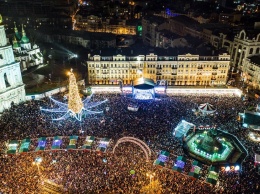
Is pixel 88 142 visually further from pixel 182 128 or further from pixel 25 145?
pixel 182 128

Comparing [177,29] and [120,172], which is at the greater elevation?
[177,29]

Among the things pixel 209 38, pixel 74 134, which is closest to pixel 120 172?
pixel 74 134

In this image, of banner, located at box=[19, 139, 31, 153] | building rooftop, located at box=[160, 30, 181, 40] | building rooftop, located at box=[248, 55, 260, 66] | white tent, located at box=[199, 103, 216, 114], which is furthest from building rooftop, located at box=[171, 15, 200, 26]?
banner, located at box=[19, 139, 31, 153]

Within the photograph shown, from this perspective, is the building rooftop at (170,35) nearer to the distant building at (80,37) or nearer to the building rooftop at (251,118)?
the distant building at (80,37)

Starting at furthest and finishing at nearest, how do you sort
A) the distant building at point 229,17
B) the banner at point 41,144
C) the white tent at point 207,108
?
the distant building at point 229,17 → the white tent at point 207,108 → the banner at point 41,144

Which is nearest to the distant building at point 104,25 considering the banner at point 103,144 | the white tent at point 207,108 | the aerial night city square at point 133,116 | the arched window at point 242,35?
the aerial night city square at point 133,116

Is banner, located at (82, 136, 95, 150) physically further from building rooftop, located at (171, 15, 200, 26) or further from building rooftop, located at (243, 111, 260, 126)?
building rooftop, located at (171, 15, 200, 26)

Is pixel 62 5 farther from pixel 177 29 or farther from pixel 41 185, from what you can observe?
pixel 41 185
